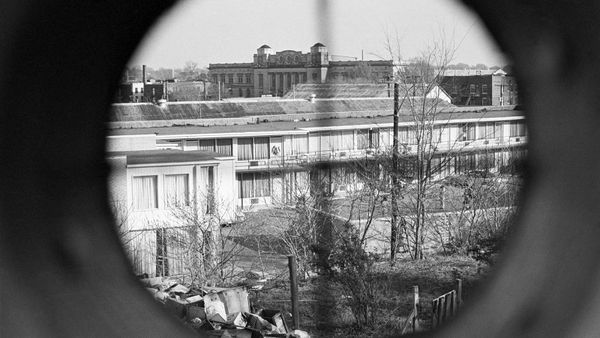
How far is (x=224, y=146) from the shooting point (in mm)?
6148

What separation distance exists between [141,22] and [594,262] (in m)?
0.73

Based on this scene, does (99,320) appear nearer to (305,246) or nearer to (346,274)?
(346,274)

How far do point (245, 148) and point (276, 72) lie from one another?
101 inches

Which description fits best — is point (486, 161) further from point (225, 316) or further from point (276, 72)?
point (225, 316)

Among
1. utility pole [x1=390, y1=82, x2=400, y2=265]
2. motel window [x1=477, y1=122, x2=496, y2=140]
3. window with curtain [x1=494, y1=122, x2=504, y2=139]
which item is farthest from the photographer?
motel window [x1=477, y1=122, x2=496, y2=140]

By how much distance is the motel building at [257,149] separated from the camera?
16.3 feet

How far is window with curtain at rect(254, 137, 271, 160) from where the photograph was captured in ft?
21.8

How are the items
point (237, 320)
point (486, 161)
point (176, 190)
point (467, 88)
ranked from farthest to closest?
1. point (486, 161)
2. point (176, 190)
3. point (467, 88)
4. point (237, 320)

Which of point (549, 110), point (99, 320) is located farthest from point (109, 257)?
point (549, 110)

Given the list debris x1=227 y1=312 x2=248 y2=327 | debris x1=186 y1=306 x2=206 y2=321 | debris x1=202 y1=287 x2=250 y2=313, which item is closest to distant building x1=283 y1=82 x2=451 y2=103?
debris x1=202 y1=287 x2=250 y2=313

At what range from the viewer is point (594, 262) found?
2.49ft

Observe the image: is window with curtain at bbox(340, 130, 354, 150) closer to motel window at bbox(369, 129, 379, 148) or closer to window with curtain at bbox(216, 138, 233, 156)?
motel window at bbox(369, 129, 379, 148)

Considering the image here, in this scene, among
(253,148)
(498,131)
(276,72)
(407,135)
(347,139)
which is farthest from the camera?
(253,148)

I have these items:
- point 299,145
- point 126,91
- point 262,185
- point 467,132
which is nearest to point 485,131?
point 467,132
